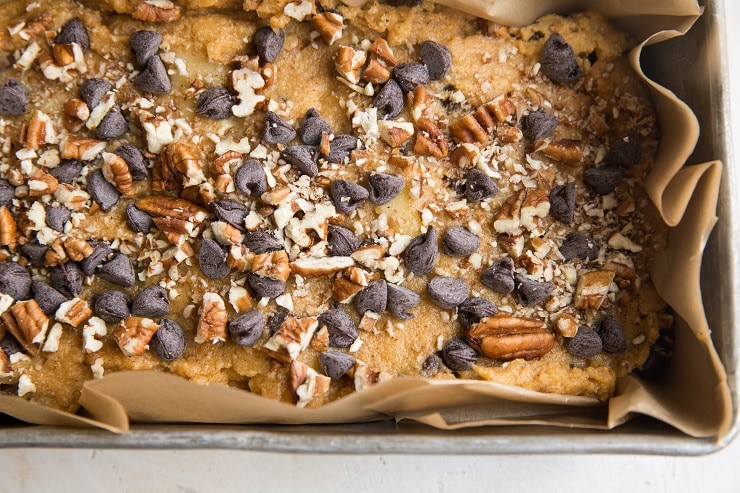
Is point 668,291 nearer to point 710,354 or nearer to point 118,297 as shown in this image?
point 710,354

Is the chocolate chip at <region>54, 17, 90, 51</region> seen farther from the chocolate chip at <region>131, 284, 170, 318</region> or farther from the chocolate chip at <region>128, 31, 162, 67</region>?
the chocolate chip at <region>131, 284, 170, 318</region>

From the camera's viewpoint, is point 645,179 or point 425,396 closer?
point 425,396

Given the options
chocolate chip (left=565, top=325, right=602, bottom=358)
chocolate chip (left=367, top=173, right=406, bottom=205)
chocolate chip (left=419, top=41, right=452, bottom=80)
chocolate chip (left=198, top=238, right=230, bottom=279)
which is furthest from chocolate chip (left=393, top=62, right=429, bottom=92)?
chocolate chip (left=565, top=325, right=602, bottom=358)

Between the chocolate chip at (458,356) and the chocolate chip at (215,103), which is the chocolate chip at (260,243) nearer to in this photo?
the chocolate chip at (215,103)

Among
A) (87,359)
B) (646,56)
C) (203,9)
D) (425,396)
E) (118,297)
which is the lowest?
(87,359)

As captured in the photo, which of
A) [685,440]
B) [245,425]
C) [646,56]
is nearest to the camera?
[685,440]

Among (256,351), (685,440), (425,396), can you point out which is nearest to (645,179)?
(685,440)

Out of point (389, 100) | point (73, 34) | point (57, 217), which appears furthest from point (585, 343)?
point (73, 34)
